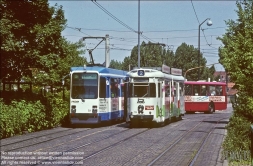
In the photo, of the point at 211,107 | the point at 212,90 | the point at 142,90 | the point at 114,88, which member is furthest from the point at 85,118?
the point at 211,107

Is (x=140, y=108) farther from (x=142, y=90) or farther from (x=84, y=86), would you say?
(x=84, y=86)

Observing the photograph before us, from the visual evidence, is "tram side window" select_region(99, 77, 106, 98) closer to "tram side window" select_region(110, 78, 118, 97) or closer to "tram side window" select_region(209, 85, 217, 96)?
"tram side window" select_region(110, 78, 118, 97)

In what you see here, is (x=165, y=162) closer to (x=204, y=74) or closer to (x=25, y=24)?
(x=25, y=24)

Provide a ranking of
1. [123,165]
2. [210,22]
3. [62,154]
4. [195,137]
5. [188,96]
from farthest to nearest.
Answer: [210,22] < [188,96] < [195,137] < [62,154] < [123,165]

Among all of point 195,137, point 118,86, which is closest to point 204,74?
point 118,86

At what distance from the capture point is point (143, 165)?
14.4 m

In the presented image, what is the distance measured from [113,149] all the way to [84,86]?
10.7 meters

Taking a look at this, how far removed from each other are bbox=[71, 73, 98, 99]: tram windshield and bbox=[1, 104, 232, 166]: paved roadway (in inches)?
152

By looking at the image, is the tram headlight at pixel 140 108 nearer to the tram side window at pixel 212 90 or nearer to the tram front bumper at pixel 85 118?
the tram front bumper at pixel 85 118

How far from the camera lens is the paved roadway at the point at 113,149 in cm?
1496

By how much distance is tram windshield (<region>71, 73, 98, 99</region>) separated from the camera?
92.7ft

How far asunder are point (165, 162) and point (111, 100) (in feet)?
49.8

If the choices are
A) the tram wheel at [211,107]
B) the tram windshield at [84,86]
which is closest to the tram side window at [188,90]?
the tram wheel at [211,107]

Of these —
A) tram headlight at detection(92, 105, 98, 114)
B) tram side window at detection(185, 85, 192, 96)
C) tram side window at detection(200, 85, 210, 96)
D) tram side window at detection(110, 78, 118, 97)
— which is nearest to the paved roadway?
tram headlight at detection(92, 105, 98, 114)
